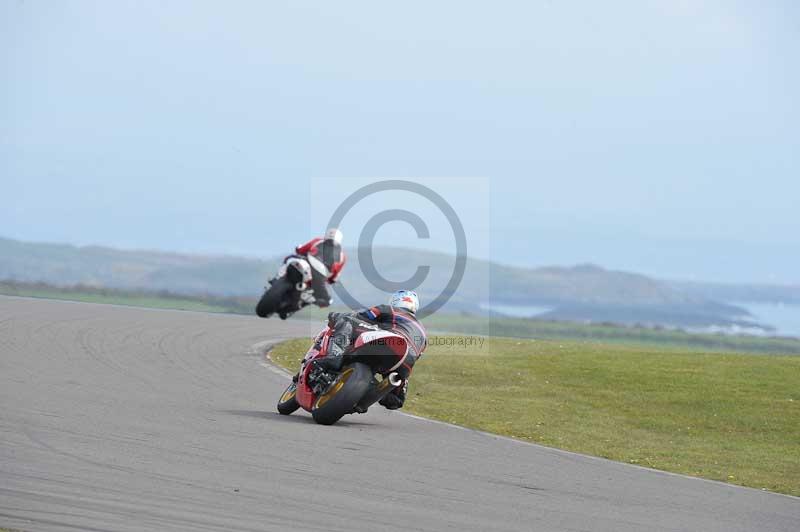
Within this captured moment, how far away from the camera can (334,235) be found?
2791cm

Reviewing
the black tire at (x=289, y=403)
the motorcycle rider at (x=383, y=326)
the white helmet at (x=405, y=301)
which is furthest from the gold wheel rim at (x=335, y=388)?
the white helmet at (x=405, y=301)

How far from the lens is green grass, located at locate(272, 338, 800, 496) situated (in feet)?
51.3

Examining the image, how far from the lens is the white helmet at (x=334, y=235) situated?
1098 inches

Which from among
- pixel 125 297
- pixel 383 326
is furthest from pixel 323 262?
pixel 383 326

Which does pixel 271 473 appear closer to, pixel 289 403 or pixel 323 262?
pixel 289 403

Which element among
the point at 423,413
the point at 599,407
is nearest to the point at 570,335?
the point at 599,407

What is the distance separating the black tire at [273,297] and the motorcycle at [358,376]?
1344cm

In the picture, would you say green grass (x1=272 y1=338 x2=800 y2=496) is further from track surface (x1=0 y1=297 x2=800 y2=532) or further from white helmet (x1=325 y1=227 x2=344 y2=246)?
white helmet (x1=325 y1=227 x2=344 y2=246)

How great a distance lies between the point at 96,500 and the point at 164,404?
5936 mm

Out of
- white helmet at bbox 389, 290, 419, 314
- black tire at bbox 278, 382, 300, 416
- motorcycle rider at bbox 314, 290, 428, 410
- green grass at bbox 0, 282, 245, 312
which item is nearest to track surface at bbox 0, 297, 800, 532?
black tire at bbox 278, 382, 300, 416

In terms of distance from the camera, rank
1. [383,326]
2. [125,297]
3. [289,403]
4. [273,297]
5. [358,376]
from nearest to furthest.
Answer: [358,376], [383,326], [289,403], [273,297], [125,297]

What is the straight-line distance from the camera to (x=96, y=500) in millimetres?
8805

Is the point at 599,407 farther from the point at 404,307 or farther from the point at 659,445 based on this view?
the point at 404,307

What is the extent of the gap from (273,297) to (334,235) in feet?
6.13
